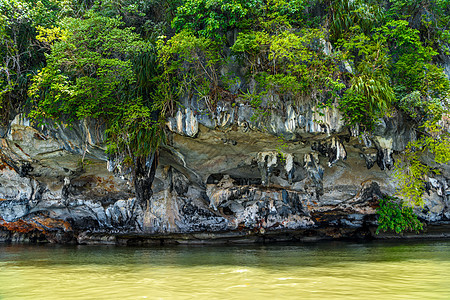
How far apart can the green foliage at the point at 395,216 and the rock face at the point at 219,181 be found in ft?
1.54

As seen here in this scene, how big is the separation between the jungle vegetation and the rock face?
657 mm

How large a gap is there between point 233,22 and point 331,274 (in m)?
8.41

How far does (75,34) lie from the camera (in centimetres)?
1158

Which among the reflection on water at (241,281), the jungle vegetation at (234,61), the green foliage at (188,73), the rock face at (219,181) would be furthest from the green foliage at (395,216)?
the green foliage at (188,73)

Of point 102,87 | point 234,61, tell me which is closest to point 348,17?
point 234,61

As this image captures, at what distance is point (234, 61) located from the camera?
1202cm

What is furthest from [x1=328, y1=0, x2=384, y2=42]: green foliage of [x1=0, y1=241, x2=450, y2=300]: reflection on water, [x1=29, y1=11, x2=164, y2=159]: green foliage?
[x1=0, y1=241, x2=450, y2=300]: reflection on water

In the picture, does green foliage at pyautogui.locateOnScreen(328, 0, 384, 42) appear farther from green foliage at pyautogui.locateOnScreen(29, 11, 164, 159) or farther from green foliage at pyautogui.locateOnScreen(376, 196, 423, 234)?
green foliage at pyautogui.locateOnScreen(376, 196, 423, 234)

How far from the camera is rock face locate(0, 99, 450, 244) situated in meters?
12.1

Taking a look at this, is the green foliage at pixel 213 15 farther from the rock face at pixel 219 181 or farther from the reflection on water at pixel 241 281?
the reflection on water at pixel 241 281

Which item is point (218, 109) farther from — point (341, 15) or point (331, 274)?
point (331, 274)

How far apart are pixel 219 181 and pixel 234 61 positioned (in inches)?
232

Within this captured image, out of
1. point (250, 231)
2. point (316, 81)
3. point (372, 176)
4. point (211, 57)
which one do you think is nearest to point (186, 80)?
point (211, 57)

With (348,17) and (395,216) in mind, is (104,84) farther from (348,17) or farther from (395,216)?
(395,216)
